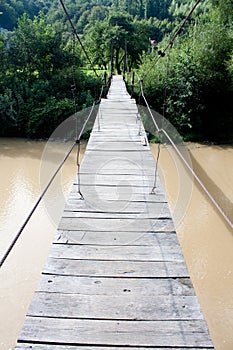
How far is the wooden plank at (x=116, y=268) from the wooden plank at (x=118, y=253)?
1.0 inches

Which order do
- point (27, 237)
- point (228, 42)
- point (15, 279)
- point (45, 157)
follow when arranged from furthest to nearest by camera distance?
point (228, 42)
point (45, 157)
point (27, 237)
point (15, 279)

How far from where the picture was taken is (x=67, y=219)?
5.35 ft

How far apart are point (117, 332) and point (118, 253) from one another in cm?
41

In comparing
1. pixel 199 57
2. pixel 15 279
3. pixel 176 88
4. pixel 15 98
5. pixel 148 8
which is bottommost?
pixel 15 279

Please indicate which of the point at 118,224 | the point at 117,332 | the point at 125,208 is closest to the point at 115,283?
the point at 117,332

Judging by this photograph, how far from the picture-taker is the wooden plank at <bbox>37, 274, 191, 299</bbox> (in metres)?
1.15

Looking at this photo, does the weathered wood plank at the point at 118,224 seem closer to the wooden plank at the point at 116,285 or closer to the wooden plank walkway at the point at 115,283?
the wooden plank walkway at the point at 115,283

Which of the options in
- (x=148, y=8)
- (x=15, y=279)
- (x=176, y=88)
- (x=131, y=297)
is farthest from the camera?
(x=148, y=8)

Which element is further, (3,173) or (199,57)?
(199,57)

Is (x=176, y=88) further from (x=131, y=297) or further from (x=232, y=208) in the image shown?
(x=131, y=297)

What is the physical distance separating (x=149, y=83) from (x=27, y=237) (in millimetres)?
5109

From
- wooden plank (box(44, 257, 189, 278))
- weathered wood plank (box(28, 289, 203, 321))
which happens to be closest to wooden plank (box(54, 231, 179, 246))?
wooden plank (box(44, 257, 189, 278))

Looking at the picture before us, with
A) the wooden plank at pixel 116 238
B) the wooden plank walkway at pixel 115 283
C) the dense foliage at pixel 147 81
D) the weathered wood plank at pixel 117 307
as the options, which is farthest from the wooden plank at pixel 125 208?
the dense foliage at pixel 147 81

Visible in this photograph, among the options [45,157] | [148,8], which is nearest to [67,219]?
[45,157]
